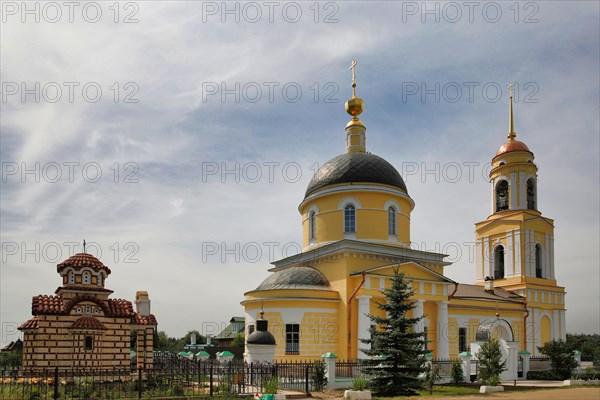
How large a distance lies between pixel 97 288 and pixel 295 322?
7.66 meters

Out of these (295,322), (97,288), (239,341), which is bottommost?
(239,341)

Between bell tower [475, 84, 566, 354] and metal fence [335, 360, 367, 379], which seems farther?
bell tower [475, 84, 566, 354]

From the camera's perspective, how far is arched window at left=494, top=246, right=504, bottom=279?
35219mm

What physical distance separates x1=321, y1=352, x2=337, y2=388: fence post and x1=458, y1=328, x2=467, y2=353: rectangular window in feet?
36.7

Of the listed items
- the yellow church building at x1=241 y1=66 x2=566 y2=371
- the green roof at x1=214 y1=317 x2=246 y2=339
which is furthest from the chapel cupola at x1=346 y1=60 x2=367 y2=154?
the green roof at x1=214 y1=317 x2=246 y2=339

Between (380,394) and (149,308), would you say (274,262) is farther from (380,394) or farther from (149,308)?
(380,394)

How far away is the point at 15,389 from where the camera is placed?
50.1 ft

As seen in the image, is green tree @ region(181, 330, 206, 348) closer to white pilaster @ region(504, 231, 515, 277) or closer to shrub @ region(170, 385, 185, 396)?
white pilaster @ region(504, 231, 515, 277)

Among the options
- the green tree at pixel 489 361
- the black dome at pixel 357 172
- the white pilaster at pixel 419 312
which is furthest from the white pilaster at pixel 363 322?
the black dome at pixel 357 172

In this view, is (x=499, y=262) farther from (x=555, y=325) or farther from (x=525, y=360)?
(x=525, y=360)

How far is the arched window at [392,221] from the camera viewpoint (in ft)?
86.7

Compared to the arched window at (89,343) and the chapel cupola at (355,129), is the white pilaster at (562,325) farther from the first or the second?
the arched window at (89,343)

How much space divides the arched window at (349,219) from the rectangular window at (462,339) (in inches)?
304

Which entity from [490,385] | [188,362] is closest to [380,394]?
[490,385]
